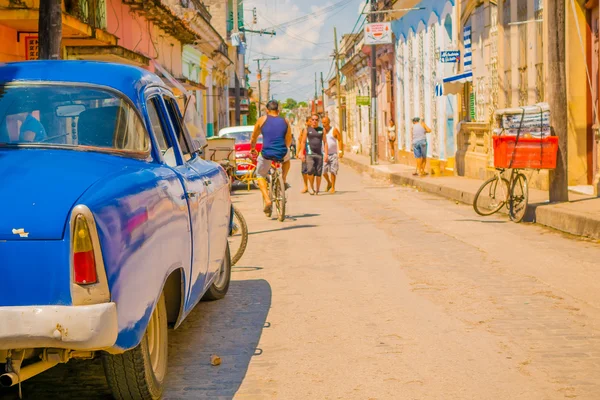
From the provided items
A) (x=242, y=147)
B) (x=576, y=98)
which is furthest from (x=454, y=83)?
(x=576, y=98)

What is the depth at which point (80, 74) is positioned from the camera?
18.0 ft

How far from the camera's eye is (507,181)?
1424 centimetres

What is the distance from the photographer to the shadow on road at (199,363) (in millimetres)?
5156

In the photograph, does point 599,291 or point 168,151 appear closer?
point 168,151

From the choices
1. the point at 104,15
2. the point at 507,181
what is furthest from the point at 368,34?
the point at 507,181

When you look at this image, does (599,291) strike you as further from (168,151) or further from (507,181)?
(507,181)

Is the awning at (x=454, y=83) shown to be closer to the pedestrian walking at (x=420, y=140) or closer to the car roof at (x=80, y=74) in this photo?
the pedestrian walking at (x=420, y=140)

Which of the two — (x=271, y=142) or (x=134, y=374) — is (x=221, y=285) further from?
(x=271, y=142)

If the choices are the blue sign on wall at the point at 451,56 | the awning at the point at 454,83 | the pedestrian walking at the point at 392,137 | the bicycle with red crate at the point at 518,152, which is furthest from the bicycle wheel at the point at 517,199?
→ the pedestrian walking at the point at 392,137

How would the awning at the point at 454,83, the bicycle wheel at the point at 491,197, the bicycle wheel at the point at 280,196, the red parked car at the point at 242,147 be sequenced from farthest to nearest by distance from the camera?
the awning at the point at 454,83, the red parked car at the point at 242,147, the bicycle wheel at the point at 280,196, the bicycle wheel at the point at 491,197

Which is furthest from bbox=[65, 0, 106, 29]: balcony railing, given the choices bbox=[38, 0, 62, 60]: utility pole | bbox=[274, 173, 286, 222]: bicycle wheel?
bbox=[38, 0, 62, 60]: utility pole

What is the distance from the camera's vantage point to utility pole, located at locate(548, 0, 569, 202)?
13805 millimetres

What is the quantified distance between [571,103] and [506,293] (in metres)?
10.5

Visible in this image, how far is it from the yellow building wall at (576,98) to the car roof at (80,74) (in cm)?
1308
